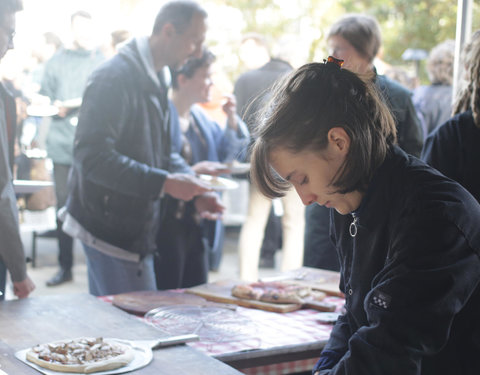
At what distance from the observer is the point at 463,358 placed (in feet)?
4.37

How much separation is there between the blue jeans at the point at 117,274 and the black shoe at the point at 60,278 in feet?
8.72

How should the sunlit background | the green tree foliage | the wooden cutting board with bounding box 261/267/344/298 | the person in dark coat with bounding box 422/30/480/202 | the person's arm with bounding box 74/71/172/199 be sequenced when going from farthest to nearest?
the green tree foliage, the sunlit background, the person's arm with bounding box 74/71/172/199, the wooden cutting board with bounding box 261/267/344/298, the person in dark coat with bounding box 422/30/480/202

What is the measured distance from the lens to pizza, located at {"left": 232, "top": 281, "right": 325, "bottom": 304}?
2328mm

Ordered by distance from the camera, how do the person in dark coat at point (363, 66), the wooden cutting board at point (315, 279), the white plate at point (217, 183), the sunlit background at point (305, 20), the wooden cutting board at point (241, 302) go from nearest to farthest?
the wooden cutting board at point (241, 302)
the wooden cutting board at point (315, 279)
the white plate at point (217, 183)
the person in dark coat at point (363, 66)
the sunlit background at point (305, 20)

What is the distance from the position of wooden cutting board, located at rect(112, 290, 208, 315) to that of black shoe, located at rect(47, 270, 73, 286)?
3.14 meters

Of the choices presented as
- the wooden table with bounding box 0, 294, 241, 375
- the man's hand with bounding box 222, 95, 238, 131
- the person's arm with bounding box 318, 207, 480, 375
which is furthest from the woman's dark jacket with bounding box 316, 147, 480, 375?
the man's hand with bounding box 222, 95, 238, 131

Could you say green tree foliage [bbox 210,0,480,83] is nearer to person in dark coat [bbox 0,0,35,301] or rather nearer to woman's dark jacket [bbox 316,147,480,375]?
person in dark coat [bbox 0,0,35,301]

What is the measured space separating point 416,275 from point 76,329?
107 centimetres

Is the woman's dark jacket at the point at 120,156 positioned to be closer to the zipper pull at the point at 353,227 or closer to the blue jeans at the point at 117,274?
the blue jeans at the point at 117,274

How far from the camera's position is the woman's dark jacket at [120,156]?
268cm

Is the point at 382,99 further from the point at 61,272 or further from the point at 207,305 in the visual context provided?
the point at 61,272

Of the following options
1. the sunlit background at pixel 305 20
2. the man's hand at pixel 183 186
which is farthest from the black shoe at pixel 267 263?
the sunlit background at pixel 305 20

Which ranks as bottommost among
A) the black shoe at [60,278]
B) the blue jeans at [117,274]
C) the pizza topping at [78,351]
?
the black shoe at [60,278]

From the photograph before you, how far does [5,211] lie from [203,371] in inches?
39.4
